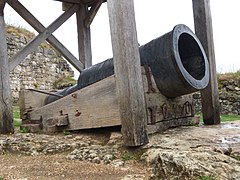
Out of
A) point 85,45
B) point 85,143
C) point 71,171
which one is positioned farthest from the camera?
point 85,45

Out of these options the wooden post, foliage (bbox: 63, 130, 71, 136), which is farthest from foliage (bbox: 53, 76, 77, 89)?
foliage (bbox: 63, 130, 71, 136)

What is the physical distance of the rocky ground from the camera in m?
2.23

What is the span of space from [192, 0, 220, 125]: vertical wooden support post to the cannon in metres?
0.21

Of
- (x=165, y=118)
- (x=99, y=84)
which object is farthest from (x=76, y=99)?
(x=165, y=118)

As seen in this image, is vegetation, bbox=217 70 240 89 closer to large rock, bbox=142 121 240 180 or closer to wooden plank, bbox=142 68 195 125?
wooden plank, bbox=142 68 195 125

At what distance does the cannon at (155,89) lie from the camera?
11.0 feet

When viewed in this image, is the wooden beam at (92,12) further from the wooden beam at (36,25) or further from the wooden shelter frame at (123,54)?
the wooden beam at (36,25)

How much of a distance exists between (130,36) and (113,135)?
1.17 meters

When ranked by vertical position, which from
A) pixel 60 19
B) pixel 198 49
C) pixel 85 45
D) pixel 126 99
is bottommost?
pixel 126 99

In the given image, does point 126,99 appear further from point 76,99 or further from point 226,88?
point 226,88

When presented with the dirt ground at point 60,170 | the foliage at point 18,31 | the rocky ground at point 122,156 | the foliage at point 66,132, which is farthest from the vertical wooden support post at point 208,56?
the foliage at point 18,31

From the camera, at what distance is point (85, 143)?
3.45 meters

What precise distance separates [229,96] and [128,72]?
6482 mm

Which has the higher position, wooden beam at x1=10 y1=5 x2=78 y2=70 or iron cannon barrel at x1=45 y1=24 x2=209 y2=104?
wooden beam at x1=10 y1=5 x2=78 y2=70
